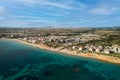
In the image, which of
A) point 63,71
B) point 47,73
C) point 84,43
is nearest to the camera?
point 47,73

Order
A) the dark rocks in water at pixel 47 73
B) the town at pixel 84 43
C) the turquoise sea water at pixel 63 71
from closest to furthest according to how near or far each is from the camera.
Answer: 1. the turquoise sea water at pixel 63 71
2. the dark rocks in water at pixel 47 73
3. the town at pixel 84 43

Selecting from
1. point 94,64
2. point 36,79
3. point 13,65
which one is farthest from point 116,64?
point 13,65

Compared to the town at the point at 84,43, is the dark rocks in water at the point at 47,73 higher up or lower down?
lower down

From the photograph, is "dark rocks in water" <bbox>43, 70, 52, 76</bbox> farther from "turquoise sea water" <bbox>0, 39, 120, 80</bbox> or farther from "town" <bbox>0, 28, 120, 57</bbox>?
"town" <bbox>0, 28, 120, 57</bbox>

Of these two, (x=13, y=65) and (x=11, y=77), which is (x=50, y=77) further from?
(x=13, y=65)

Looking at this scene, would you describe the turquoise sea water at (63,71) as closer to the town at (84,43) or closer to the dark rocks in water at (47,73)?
the dark rocks in water at (47,73)

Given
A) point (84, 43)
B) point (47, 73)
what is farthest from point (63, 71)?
point (84, 43)

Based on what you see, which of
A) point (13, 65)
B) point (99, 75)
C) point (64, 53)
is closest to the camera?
point (99, 75)

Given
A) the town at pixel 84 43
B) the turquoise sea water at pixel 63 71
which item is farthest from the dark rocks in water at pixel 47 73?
the town at pixel 84 43

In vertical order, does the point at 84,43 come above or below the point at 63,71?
above

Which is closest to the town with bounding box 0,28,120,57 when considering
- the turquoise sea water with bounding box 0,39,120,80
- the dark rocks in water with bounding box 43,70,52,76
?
the turquoise sea water with bounding box 0,39,120,80

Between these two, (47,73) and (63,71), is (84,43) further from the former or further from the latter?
(47,73)
